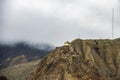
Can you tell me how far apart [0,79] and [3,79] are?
343cm

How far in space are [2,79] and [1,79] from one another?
1021 mm

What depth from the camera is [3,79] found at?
14200 cm

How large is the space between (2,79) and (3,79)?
2.96 feet

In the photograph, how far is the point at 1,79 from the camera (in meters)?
140

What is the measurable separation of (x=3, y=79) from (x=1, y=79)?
1.92m

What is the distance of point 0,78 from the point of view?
14000cm

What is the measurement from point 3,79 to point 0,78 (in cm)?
217

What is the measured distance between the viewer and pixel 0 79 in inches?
5458

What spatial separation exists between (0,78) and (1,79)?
1.50 feet

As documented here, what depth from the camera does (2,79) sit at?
141125 mm
